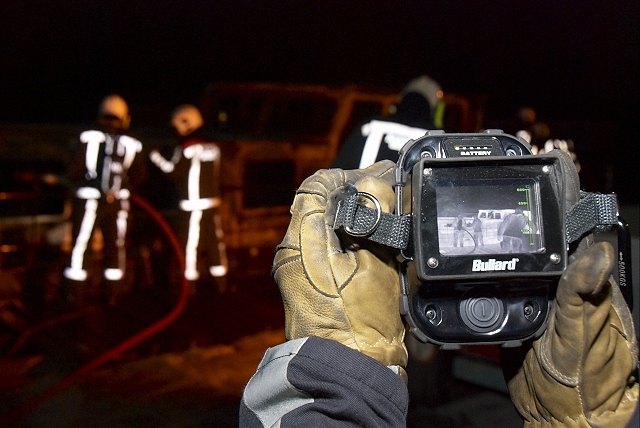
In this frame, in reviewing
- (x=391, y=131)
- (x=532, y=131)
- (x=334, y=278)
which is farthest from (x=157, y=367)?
(x=532, y=131)

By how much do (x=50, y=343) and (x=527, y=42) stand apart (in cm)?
1295

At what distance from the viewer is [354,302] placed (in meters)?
1.10

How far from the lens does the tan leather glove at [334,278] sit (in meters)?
1.09

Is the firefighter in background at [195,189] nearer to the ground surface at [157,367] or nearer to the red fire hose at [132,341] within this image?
the red fire hose at [132,341]

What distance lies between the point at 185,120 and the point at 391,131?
10.5 feet

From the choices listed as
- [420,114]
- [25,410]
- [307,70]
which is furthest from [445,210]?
[307,70]

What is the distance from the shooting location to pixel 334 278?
1095 mm

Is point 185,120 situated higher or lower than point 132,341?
higher

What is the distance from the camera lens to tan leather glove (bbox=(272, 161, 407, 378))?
1087mm

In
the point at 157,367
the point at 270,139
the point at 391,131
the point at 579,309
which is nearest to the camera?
the point at 579,309

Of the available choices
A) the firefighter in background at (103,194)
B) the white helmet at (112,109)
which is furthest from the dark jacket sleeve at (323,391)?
the white helmet at (112,109)

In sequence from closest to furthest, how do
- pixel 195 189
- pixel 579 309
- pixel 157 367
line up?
pixel 579 309 → pixel 157 367 → pixel 195 189

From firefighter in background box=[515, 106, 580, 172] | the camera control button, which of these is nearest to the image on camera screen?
the camera control button

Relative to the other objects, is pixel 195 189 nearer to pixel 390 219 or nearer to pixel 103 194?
pixel 103 194
